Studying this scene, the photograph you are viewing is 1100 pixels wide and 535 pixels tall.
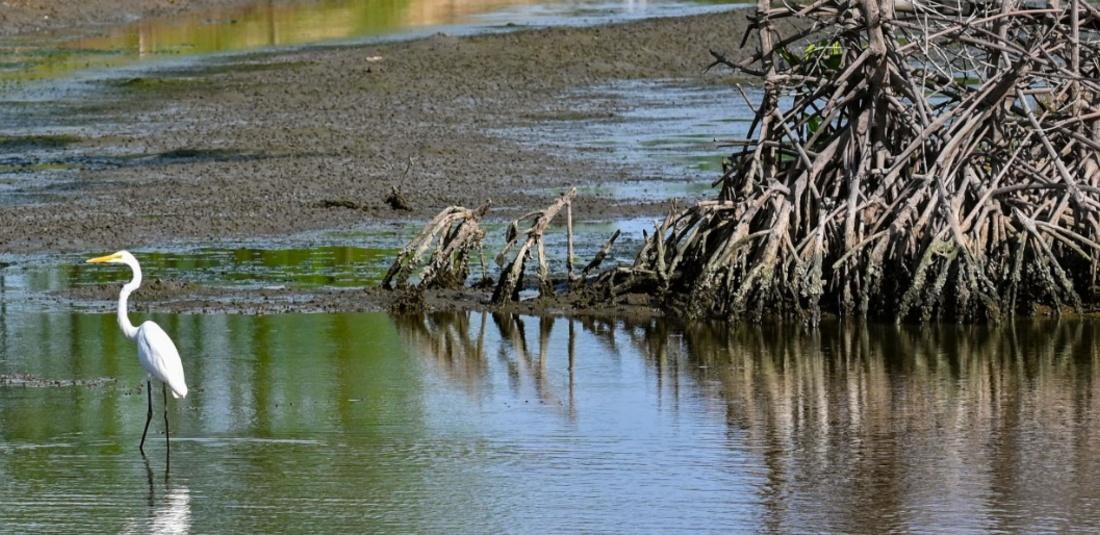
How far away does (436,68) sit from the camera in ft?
103

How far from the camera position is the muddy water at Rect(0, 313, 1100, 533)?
9.41 meters

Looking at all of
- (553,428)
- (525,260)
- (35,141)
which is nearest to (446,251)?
(525,260)

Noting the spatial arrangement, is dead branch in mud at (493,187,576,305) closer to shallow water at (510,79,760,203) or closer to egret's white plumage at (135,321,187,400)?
egret's white plumage at (135,321,187,400)

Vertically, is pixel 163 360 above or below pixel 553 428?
above

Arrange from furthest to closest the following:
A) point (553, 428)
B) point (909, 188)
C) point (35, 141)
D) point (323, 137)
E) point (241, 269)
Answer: point (35, 141) < point (323, 137) < point (241, 269) < point (909, 188) < point (553, 428)

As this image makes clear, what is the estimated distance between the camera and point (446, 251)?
1523cm

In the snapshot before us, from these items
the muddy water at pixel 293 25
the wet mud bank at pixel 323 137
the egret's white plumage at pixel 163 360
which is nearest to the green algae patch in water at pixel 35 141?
the wet mud bank at pixel 323 137

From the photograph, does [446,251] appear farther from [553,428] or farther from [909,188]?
[553,428]

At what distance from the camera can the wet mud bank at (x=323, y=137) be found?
19.2 metres

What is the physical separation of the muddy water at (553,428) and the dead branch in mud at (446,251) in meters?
0.64

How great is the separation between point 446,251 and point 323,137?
9.56 metres

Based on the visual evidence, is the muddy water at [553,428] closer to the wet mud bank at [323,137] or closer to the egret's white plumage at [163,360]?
the egret's white plumage at [163,360]

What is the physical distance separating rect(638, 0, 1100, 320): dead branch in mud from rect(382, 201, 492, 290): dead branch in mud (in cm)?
138

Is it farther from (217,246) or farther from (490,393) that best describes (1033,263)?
(217,246)
